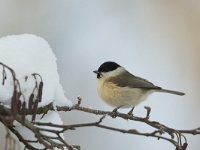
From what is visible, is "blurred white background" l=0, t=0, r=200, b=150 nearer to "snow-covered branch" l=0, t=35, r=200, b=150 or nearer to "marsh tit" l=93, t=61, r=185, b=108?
"marsh tit" l=93, t=61, r=185, b=108

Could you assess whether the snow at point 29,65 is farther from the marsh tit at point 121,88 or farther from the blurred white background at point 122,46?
the blurred white background at point 122,46

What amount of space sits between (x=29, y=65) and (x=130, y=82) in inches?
44.0

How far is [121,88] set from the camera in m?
2.21

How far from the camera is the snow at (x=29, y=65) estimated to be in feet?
3.70

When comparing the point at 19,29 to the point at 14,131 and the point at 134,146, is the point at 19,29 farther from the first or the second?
the point at 14,131

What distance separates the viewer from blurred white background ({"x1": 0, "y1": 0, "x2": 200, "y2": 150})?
11.6 ft

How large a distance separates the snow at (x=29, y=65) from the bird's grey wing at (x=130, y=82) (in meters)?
0.98

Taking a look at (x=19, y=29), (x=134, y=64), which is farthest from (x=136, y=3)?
(x=19, y=29)

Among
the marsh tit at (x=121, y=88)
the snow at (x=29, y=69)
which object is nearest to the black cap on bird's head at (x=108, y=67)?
the marsh tit at (x=121, y=88)

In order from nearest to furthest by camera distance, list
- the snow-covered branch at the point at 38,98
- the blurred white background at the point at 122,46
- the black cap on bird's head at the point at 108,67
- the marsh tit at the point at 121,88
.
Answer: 1. the snow-covered branch at the point at 38,98
2. the marsh tit at the point at 121,88
3. the black cap on bird's head at the point at 108,67
4. the blurred white background at the point at 122,46

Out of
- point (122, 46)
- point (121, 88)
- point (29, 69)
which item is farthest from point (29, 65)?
point (122, 46)

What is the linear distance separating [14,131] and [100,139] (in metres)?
2.43

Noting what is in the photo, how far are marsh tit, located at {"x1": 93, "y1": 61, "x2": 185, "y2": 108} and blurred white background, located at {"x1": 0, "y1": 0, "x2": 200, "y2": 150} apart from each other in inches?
42.0

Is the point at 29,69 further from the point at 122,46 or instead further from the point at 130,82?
the point at 122,46
